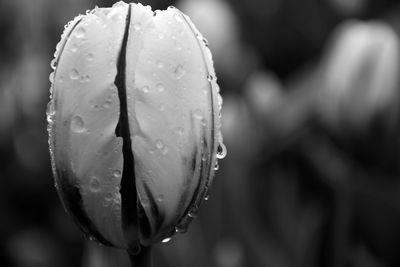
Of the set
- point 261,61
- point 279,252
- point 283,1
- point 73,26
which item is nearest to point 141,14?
point 73,26

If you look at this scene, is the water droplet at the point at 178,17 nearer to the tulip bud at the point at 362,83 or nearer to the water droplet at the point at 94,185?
the water droplet at the point at 94,185

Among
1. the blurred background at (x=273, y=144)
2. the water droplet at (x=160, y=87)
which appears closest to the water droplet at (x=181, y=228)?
the water droplet at (x=160, y=87)

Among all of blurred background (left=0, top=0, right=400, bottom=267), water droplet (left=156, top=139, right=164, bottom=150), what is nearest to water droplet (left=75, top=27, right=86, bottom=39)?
water droplet (left=156, top=139, right=164, bottom=150)

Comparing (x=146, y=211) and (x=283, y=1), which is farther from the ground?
(x=146, y=211)

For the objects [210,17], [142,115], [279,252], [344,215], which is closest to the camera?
[142,115]

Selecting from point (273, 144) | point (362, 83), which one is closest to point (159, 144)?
point (362, 83)

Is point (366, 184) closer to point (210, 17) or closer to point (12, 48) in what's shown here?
point (210, 17)

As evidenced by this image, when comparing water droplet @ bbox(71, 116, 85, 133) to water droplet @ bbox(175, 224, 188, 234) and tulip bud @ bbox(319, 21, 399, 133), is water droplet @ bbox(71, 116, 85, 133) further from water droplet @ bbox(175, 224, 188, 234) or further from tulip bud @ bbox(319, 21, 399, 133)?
tulip bud @ bbox(319, 21, 399, 133)
